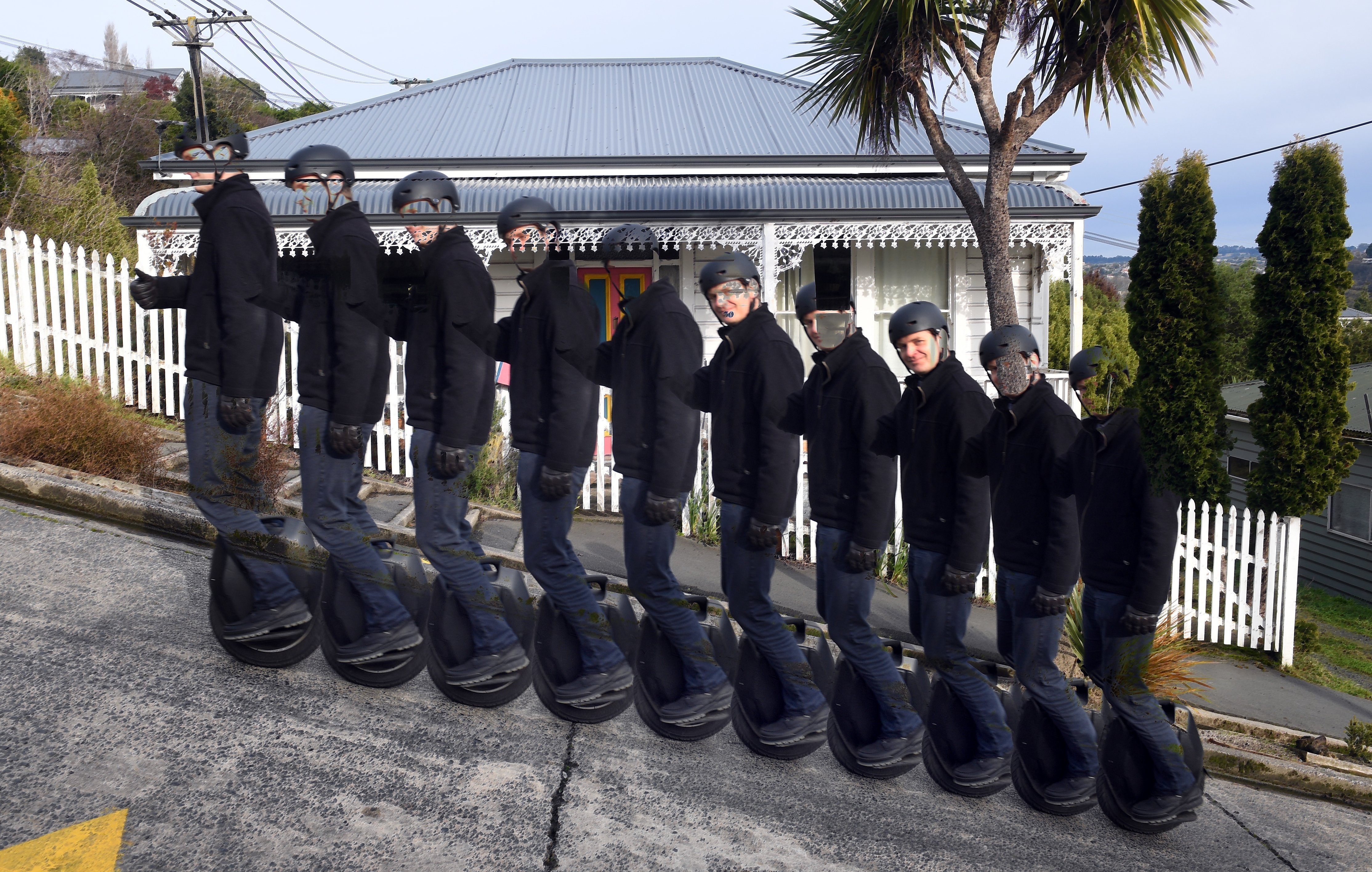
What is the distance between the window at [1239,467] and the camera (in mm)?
15156

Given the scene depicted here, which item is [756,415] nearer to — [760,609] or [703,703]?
[760,609]

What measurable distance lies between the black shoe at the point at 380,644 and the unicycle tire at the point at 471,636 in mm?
108

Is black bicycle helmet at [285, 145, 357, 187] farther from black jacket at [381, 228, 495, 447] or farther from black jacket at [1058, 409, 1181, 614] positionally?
black jacket at [1058, 409, 1181, 614]

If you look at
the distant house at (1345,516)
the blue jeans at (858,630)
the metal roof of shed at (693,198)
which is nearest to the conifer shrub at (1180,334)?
the blue jeans at (858,630)

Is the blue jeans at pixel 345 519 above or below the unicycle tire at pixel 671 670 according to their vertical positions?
above

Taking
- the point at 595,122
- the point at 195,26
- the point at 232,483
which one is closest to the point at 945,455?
the point at 232,483

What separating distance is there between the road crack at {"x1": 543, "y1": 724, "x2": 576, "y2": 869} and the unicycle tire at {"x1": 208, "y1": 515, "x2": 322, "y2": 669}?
134 cm

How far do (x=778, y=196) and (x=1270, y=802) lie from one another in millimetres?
6979

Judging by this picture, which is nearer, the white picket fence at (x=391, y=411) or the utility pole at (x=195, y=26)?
the white picket fence at (x=391, y=411)

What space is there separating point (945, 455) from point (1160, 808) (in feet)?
5.30

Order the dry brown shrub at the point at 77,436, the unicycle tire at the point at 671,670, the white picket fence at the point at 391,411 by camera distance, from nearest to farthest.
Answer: the unicycle tire at the point at 671,670 < the white picket fence at the point at 391,411 < the dry brown shrub at the point at 77,436

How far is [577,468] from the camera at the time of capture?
3986mm

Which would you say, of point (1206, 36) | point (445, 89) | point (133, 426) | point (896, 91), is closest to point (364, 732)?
point (133, 426)

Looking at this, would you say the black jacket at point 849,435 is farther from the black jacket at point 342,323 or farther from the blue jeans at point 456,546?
the black jacket at point 342,323
